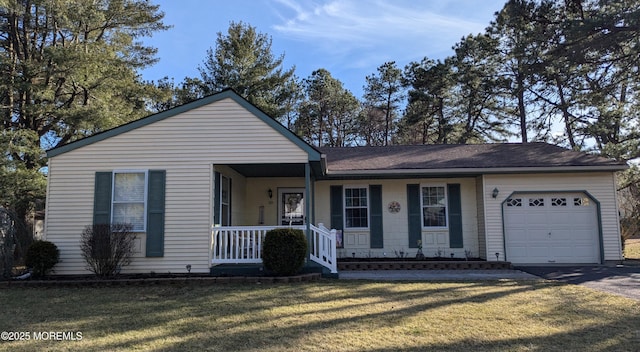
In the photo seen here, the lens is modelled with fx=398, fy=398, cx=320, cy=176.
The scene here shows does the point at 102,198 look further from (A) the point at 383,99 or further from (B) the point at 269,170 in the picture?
(A) the point at 383,99

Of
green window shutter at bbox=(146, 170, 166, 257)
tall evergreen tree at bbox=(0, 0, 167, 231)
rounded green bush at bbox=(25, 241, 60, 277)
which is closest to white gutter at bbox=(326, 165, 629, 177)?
green window shutter at bbox=(146, 170, 166, 257)

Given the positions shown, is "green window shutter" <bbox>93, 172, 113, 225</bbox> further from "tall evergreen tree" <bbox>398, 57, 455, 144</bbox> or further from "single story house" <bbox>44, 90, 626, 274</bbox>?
"tall evergreen tree" <bbox>398, 57, 455, 144</bbox>

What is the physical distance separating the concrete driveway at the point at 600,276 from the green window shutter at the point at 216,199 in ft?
24.9

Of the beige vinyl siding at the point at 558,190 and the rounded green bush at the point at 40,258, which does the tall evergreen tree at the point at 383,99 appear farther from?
the rounded green bush at the point at 40,258

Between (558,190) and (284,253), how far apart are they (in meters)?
7.84

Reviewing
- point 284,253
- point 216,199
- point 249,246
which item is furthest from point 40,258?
point 284,253

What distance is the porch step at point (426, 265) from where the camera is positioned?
10.2m

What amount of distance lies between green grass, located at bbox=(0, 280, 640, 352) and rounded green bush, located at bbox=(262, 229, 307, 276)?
1.89 ft

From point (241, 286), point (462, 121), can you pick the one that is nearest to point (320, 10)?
point (241, 286)

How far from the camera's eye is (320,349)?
4184mm

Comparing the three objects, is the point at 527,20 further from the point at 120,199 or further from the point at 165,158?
the point at 120,199

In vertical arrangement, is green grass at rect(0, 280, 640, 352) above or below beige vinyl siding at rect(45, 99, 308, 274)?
below

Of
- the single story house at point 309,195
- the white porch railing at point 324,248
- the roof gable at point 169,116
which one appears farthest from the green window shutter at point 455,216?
the roof gable at point 169,116

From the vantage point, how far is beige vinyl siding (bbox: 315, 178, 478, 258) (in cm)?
1137
